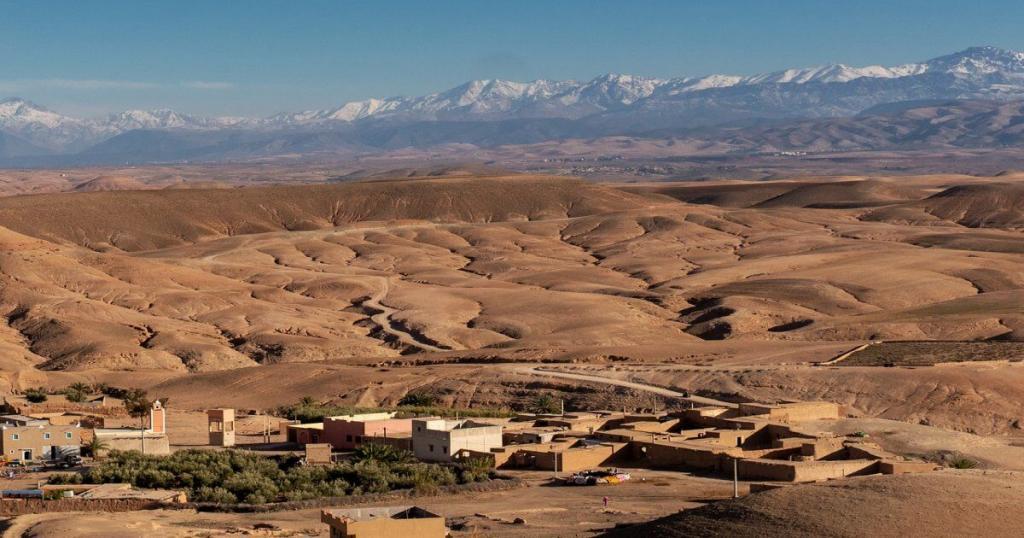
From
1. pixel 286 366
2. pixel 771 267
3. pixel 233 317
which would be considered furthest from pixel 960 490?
pixel 771 267

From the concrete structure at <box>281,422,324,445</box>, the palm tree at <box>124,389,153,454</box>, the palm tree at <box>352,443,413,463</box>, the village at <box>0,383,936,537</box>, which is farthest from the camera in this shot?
the palm tree at <box>124,389,153,454</box>

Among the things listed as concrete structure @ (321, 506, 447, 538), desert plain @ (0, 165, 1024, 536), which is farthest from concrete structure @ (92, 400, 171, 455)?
concrete structure @ (321, 506, 447, 538)

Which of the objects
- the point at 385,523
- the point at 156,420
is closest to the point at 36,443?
the point at 156,420

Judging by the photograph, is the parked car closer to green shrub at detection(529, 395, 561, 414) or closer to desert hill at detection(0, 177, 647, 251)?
green shrub at detection(529, 395, 561, 414)

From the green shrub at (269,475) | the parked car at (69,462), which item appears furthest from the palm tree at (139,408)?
the green shrub at (269,475)

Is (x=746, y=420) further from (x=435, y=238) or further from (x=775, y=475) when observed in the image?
(x=435, y=238)
